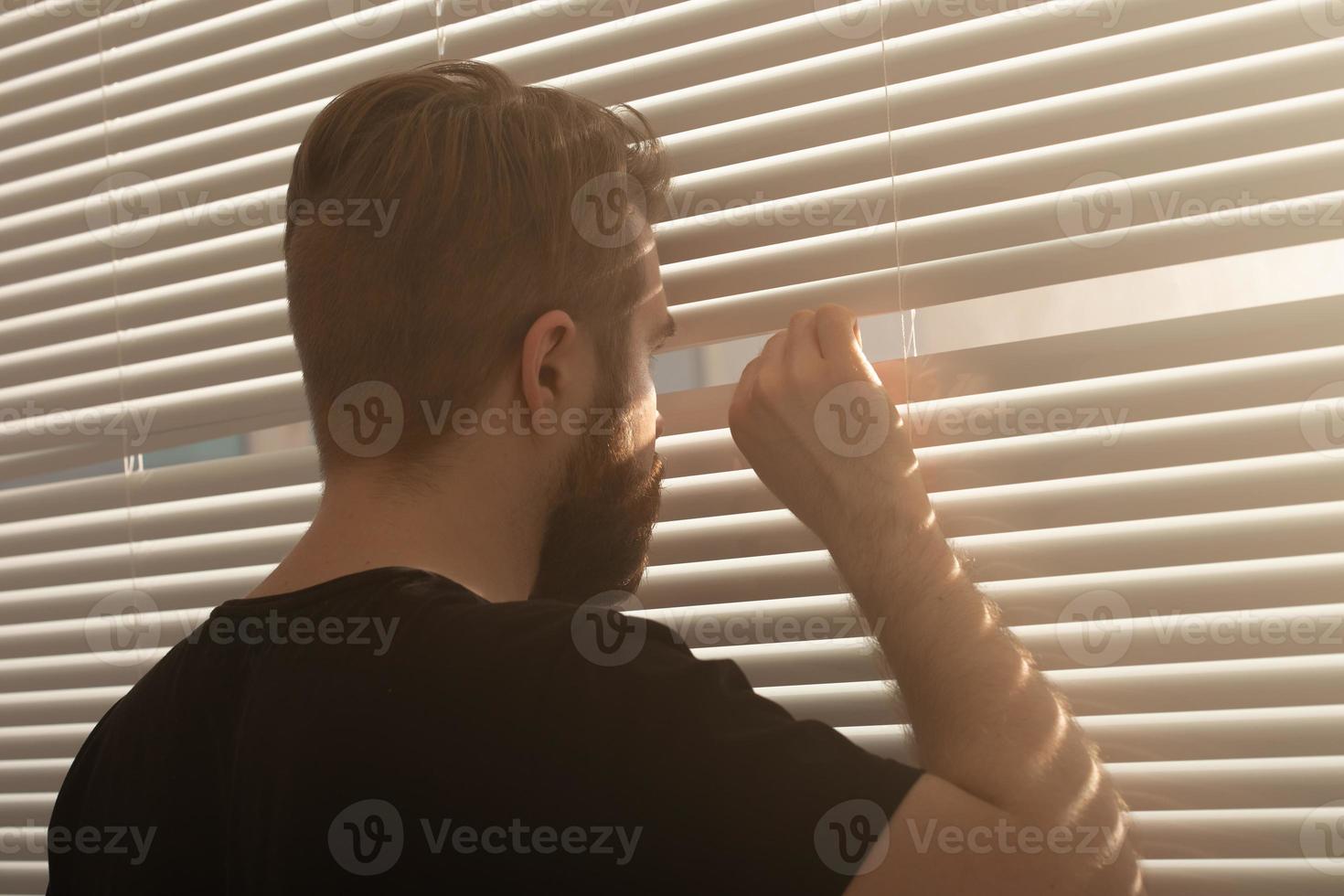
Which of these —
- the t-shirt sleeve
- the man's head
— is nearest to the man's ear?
the man's head

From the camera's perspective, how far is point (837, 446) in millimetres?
956

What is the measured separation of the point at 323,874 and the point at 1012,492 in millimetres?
644

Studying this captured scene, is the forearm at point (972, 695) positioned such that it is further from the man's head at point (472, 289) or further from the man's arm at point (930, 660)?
the man's head at point (472, 289)

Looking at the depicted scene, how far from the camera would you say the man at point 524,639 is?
0.72 metres

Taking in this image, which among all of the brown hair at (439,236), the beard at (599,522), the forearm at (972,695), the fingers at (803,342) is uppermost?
the brown hair at (439,236)

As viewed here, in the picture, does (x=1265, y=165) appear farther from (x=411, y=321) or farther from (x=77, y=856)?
(x=77, y=856)

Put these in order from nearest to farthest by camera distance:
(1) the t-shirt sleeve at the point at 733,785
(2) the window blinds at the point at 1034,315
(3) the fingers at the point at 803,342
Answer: (1) the t-shirt sleeve at the point at 733,785 < (2) the window blinds at the point at 1034,315 < (3) the fingers at the point at 803,342

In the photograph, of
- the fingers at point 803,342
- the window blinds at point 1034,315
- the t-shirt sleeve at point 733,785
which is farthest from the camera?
the fingers at point 803,342

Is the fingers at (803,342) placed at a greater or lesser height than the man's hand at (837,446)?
greater

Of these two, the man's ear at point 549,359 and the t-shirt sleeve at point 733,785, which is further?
the man's ear at point 549,359

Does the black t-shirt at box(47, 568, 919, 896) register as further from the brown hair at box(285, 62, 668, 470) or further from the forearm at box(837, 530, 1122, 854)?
the brown hair at box(285, 62, 668, 470)

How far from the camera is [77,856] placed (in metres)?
0.92

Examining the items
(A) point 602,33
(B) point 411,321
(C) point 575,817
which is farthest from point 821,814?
(A) point 602,33

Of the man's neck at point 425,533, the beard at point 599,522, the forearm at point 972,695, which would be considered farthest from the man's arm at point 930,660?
the man's neck at point 425,533
